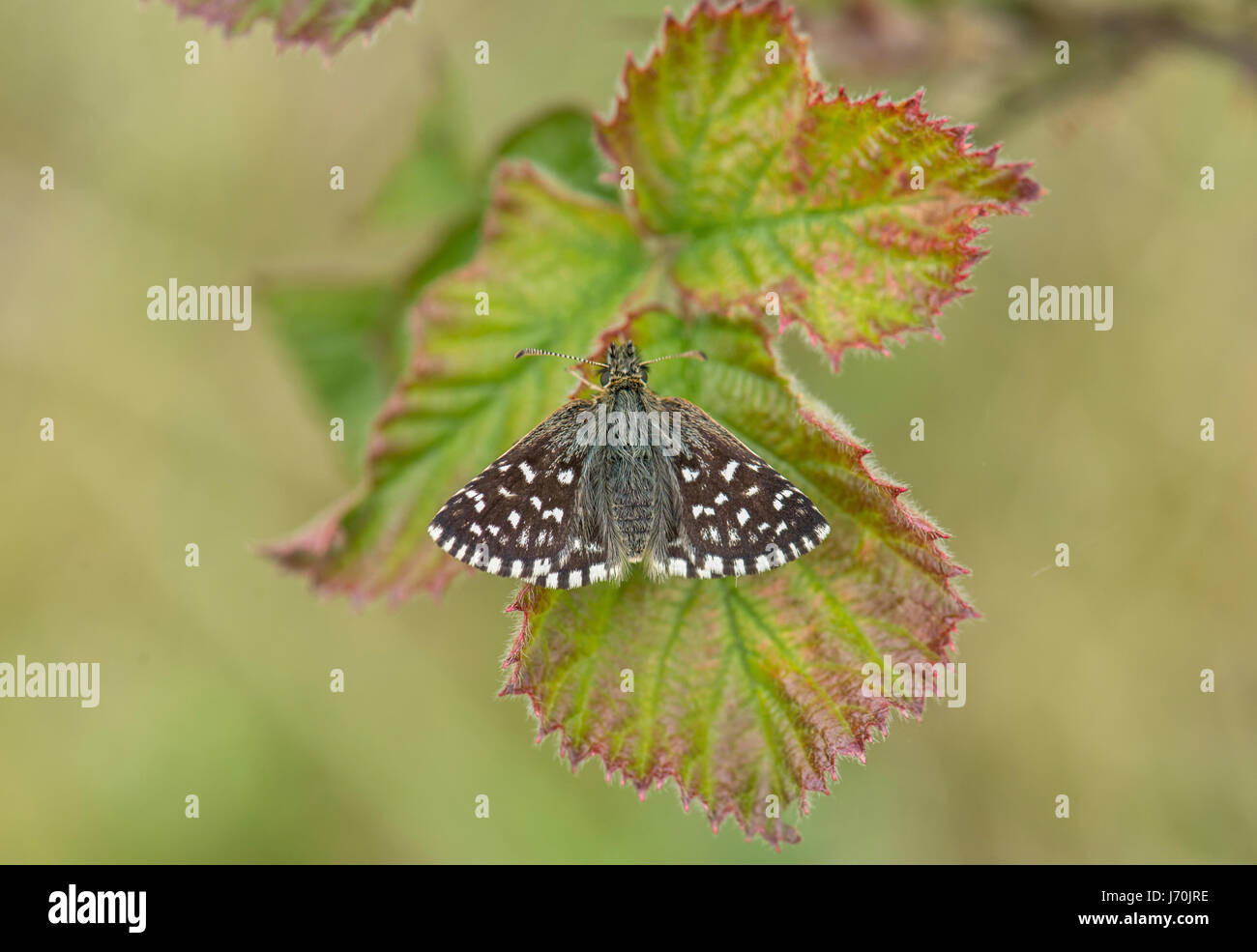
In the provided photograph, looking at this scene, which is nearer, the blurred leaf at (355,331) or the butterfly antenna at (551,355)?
the butterfly antenna at (551,355)

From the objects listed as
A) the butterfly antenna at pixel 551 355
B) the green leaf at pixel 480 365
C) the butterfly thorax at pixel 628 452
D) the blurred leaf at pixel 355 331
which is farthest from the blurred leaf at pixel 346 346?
the butterfly thorax at pixel 628 452

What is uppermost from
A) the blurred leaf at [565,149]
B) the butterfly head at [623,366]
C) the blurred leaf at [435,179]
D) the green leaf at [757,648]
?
the blurred leaf at [435,179]

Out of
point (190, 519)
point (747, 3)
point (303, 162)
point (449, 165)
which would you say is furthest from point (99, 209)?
point (747, 3)

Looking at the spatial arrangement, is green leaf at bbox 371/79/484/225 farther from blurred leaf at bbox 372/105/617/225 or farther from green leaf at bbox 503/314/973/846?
green leaf at bbox 503/314/973/846

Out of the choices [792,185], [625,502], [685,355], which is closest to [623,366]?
[685,355]

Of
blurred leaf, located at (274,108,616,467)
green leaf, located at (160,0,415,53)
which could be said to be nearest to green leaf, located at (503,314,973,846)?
green leaf, located at (160,0,415,53)

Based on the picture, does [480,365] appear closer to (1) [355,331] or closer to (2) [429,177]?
(1) [355,331]

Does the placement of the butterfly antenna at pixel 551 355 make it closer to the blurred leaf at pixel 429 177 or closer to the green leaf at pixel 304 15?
the green leaf at pixel 304 15
